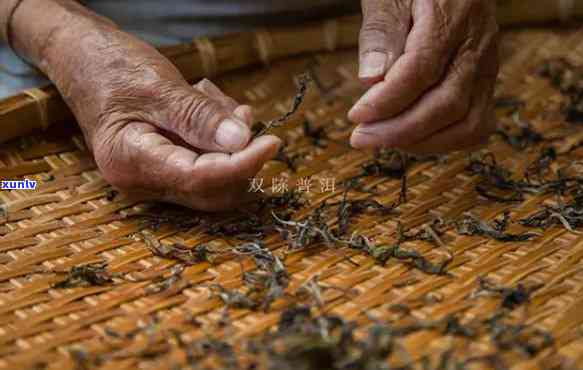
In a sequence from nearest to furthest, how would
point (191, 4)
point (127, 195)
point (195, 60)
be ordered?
point (127, 195) < point (195, 60) < point (191, 4)

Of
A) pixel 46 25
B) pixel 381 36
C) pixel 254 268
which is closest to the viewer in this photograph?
pixel 254 268

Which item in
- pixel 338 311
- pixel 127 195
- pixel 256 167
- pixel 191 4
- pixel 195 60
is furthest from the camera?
pixel 191 4

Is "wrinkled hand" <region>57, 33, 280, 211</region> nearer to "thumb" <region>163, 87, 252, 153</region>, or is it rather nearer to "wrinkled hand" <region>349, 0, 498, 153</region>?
"thumb" <region>163, 87, 252, 153</region>

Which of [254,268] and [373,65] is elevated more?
[373,65]

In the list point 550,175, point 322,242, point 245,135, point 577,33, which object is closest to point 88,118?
point 245,135

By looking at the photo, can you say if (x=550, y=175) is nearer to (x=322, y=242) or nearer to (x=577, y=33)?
(x=322, y=242)

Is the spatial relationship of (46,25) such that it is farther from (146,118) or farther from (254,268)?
(254,268)

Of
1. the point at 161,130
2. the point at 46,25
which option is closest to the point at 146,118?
the point at 161,130

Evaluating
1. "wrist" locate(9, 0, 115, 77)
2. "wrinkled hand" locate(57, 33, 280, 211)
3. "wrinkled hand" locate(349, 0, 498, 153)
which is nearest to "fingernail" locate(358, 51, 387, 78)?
"wrinkled hand" locate(349, 0, 498, 153)
